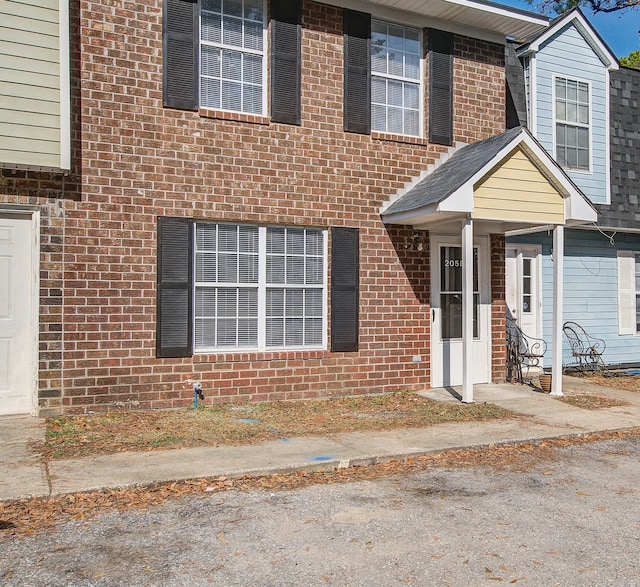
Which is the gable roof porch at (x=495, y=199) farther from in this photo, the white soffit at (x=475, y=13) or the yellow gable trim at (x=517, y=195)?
the white soffit at (x=475, y=13)

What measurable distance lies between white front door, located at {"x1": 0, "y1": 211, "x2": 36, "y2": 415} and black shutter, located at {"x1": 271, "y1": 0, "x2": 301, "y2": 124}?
12.2 feet

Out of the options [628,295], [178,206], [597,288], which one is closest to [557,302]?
[597,288]

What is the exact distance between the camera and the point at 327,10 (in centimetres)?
972

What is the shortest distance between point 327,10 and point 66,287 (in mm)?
5459

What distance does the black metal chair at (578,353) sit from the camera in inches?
522

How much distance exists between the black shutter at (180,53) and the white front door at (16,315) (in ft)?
8.10

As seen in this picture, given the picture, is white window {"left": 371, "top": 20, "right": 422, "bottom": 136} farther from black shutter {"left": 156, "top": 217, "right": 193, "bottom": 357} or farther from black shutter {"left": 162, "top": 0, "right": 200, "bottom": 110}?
black shutter {"left": 156, "top": 217, "right": 193, "bottom": 357}

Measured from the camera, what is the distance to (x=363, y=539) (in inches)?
175

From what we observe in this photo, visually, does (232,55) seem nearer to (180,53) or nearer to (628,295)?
(180,53)

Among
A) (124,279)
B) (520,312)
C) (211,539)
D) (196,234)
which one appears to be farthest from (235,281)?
(520,312)

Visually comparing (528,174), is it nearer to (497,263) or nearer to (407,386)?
(497,263)

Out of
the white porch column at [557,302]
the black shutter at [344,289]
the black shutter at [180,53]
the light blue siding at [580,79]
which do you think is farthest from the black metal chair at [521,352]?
the black shutter at [180,53]

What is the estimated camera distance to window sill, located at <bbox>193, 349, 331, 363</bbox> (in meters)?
8.87

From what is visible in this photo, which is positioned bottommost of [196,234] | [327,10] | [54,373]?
[54,373]
